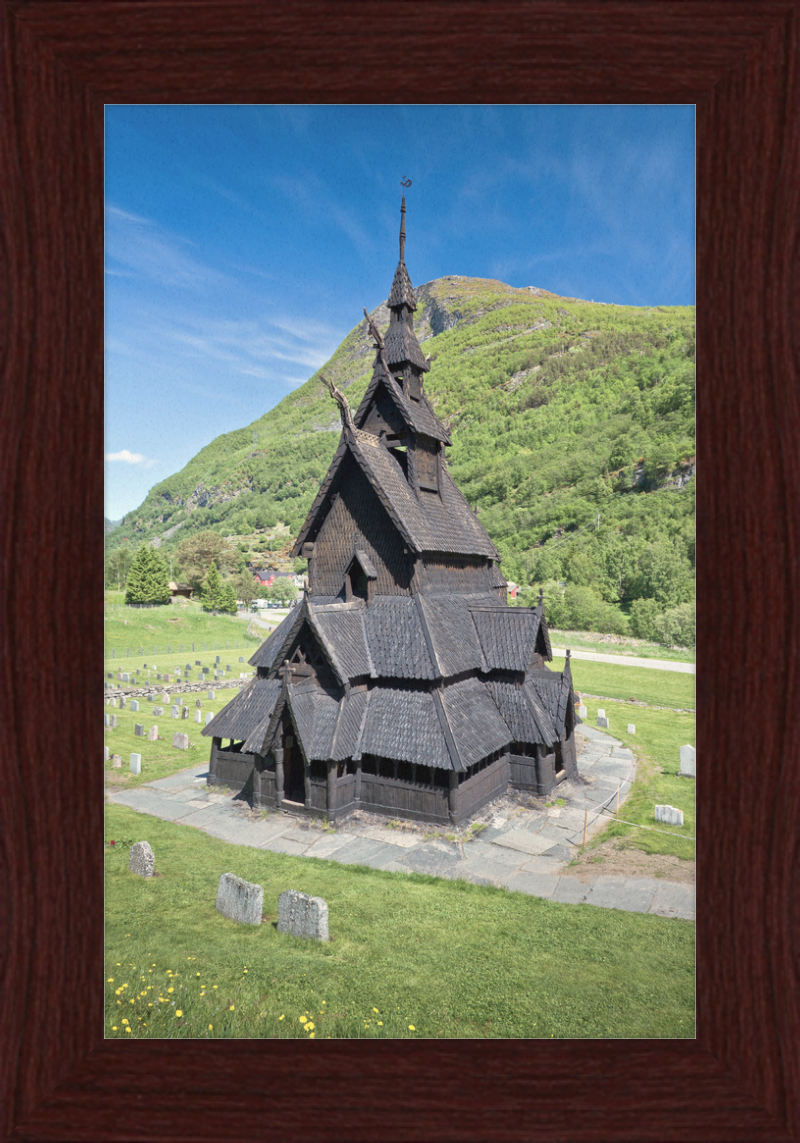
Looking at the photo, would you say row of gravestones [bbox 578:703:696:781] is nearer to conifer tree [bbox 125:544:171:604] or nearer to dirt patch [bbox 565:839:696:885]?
dirt patch [bbox 565:839:696:885]

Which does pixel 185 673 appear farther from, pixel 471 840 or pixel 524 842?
pixel 524 842

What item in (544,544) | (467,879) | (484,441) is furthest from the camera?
(484,441)

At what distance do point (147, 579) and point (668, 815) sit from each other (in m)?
11.4

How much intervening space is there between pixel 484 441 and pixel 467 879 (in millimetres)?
11188

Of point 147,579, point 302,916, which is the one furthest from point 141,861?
point 147,579

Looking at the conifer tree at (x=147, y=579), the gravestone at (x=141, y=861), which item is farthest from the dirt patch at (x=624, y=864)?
the conifer tree at (x=147, y=579)

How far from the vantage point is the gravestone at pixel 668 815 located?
1137 centimetres
